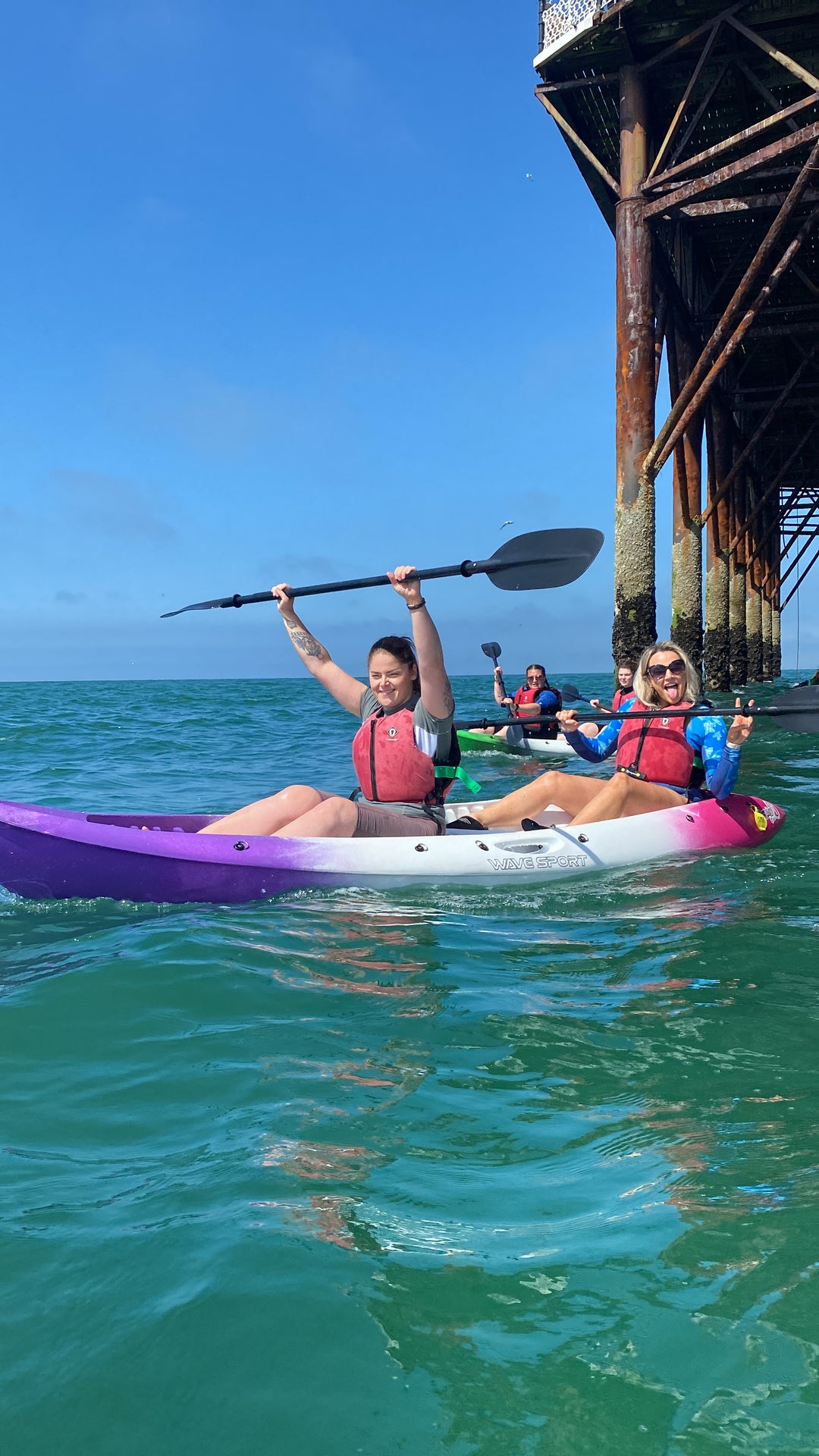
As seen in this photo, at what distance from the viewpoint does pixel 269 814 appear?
192 inches

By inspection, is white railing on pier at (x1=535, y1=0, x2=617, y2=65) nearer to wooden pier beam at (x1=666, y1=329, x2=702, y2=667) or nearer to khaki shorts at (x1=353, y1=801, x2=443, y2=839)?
wooden pier beam at (x1=666, y1=329, x2=702, y2=667)

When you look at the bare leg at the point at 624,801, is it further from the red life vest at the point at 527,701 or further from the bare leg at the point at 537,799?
the red life vest at the point at 527,701

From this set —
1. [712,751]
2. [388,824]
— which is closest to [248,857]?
[388,824]

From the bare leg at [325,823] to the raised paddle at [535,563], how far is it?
3.82ft

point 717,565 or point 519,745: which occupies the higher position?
point 717,565

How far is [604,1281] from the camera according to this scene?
1.76 m

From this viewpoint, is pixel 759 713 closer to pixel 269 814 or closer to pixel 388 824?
pixel 388 824

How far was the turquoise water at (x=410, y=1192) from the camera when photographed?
4.91 ft

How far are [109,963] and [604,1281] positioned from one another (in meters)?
2.39

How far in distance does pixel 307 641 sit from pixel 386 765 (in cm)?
90

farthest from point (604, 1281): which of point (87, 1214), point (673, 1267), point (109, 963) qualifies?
point (109, 963)

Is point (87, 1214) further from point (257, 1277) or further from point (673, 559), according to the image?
point (673, 559)

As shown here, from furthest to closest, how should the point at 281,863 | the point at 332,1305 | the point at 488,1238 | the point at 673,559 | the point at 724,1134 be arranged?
the point at 673,559, the point at 281,863, the point at 724,1134, the point at 488,1238, the point at 332,1305

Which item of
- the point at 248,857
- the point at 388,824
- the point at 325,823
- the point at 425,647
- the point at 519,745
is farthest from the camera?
the point at 519,745
